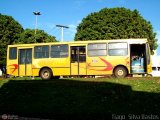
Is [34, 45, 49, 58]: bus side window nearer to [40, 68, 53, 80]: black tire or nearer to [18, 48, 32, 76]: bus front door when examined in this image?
[18, 48, 32, 76]: bus front door

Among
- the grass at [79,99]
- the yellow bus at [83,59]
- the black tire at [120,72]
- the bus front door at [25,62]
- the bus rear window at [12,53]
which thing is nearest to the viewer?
the grass at [79,99]

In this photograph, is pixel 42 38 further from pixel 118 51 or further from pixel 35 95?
pixel 35 95

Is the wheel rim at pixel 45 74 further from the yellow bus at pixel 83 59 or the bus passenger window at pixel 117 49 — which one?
the bus passenger window at pixel 117 49

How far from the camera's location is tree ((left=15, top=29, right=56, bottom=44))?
5597 centimetres

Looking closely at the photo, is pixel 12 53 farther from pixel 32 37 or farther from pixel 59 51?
pixel 32 37

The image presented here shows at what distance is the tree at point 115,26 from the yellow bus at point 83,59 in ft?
66.2

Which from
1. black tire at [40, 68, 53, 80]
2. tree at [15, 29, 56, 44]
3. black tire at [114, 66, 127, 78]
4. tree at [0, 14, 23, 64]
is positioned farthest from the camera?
tree at [15, 29, 56, 44]

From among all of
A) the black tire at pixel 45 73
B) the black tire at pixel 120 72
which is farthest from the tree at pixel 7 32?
the black tire at pixel 120 72

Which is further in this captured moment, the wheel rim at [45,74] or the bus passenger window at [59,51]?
the wheel rim at [45,74]

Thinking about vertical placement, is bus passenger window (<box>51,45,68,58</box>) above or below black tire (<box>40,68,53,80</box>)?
above

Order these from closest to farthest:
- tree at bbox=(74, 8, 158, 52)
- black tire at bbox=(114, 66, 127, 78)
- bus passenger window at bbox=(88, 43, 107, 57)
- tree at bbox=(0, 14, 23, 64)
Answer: black tire at bbox=(114, 66, 127, 78)
bus passenger window at bbox=(88, 43, 107, 57)
tree at bbox=(74, 8, 158, 52)
tree at bbox=(0, 14, 23, 64)

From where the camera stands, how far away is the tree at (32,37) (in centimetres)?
5597

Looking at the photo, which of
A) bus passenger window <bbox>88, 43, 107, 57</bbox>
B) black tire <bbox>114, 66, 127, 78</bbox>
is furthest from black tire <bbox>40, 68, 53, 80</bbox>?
black tire <bbox>114, 66, 127, 78</bbox>

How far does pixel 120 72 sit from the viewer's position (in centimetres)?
2305
